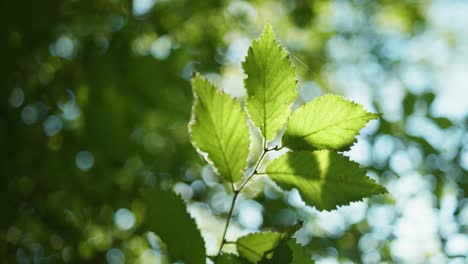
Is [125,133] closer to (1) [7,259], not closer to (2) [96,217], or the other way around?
(2) [96,217]

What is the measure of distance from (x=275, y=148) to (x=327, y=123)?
0.26 feet

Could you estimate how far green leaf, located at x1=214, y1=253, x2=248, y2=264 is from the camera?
1.80 feet

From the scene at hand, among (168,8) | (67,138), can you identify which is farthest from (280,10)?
(67,138)

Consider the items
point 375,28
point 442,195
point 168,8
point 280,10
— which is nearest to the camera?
point 442,195

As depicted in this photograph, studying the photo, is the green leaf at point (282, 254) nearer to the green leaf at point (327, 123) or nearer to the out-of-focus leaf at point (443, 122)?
the green leaf at point (327, 123)

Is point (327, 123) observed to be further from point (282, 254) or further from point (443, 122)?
point (443, 122)

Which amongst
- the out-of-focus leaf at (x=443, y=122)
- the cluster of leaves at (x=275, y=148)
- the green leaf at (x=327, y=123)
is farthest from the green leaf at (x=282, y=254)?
the out-of-focus leaf at (x=443, y=122)

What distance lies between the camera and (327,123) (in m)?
0.51

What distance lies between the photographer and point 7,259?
1406 mm

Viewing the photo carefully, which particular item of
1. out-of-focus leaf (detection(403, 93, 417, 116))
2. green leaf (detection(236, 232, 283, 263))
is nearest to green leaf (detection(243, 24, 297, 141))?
green leaf (detection(236, 232, 283, 263))

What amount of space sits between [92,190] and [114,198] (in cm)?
10

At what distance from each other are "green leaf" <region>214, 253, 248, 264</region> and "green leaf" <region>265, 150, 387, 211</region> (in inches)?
4.6

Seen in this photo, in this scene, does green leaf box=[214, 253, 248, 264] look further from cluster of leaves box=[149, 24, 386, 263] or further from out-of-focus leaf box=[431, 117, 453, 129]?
out-of-focus leaf box=[431, 117, 453, 129]

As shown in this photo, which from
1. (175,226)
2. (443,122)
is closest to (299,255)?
(175,226)
